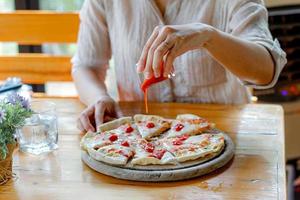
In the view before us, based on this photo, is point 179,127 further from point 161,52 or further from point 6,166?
point 6,166

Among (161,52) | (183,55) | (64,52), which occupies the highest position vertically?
(161,52)

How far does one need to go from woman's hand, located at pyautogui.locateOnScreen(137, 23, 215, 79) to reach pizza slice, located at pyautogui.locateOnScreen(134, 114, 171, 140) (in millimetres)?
121

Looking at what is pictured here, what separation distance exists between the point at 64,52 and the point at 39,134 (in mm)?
1648

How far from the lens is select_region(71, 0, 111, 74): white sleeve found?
1750 millimetres

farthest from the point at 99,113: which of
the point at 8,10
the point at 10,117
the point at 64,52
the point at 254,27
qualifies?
the point at 8,10

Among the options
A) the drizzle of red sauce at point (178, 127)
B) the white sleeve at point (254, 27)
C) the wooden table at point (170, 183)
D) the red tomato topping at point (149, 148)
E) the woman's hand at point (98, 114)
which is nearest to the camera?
the wooden table at point (170, 183)

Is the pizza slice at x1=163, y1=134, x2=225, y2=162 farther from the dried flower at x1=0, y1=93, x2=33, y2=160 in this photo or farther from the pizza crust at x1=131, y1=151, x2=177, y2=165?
the dried flower at x1=0, y1=93, x2=33, y2=160

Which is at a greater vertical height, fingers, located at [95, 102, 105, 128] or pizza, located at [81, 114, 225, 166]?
pizza, located at [81, 114, 225, 166]

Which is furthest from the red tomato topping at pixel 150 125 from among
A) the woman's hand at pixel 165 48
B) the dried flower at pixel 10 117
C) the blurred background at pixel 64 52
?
the blurred background at pixel 64 52

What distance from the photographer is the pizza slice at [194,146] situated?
1165 mm

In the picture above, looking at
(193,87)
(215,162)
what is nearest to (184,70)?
(193,87)

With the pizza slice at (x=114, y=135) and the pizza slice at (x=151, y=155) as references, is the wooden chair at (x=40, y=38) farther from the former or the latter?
the pizza slice at (x=151, y=155)

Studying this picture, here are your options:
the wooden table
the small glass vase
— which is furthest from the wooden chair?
the small glass vase

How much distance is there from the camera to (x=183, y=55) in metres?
1.63
